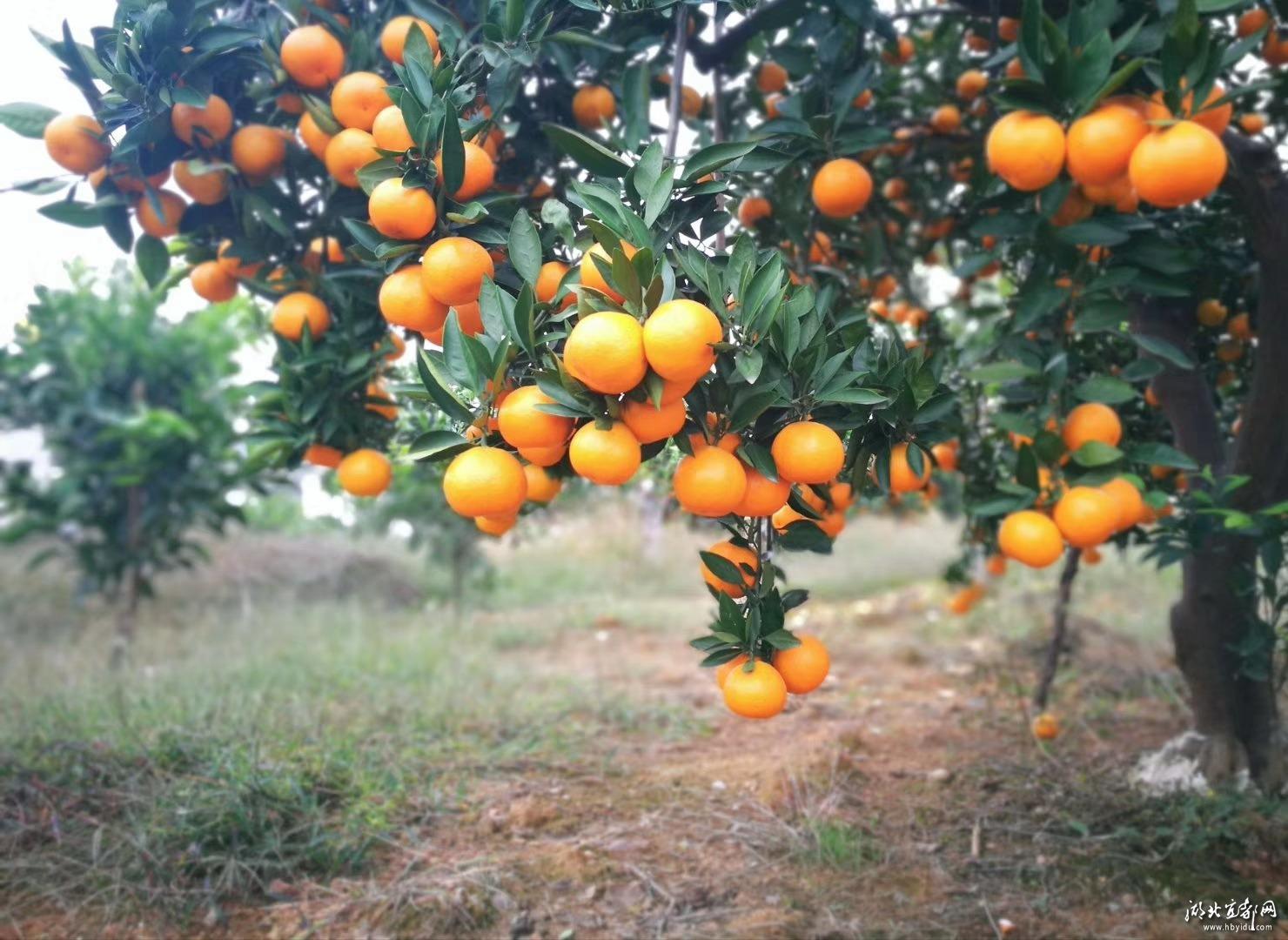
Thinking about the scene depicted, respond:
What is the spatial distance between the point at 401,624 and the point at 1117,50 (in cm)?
492

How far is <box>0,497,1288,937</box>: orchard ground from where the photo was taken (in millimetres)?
2035

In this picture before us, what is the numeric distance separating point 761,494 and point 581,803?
154 centimetres

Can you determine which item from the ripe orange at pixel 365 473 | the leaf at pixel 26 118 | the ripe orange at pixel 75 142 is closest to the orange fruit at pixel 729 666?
the ripe orange at pixel 365 473

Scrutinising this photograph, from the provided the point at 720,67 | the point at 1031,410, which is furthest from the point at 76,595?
the point at 1031,410

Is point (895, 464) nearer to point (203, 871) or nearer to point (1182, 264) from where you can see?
point (1182, 264)

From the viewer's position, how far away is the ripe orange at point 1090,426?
179cm

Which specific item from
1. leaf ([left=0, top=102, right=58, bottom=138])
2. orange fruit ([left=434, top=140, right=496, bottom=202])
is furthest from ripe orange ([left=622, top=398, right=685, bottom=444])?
leaf ([left=0, top=102, right=58, bottom=138])

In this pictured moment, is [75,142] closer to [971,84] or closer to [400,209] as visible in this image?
[400,209]

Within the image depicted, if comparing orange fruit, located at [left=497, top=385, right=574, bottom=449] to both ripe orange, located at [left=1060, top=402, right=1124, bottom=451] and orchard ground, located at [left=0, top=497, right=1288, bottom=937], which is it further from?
orchard ground, located at [left=0, top=497, right=1288, bottom=937]

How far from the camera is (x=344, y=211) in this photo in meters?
1.99

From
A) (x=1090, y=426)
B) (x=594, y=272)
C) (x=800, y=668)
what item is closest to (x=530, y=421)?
(x=594, y=272)

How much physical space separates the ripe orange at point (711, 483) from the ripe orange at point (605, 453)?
0.30 ft

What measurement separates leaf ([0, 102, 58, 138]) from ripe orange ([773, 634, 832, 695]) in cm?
181

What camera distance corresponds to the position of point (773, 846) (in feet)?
7.59
